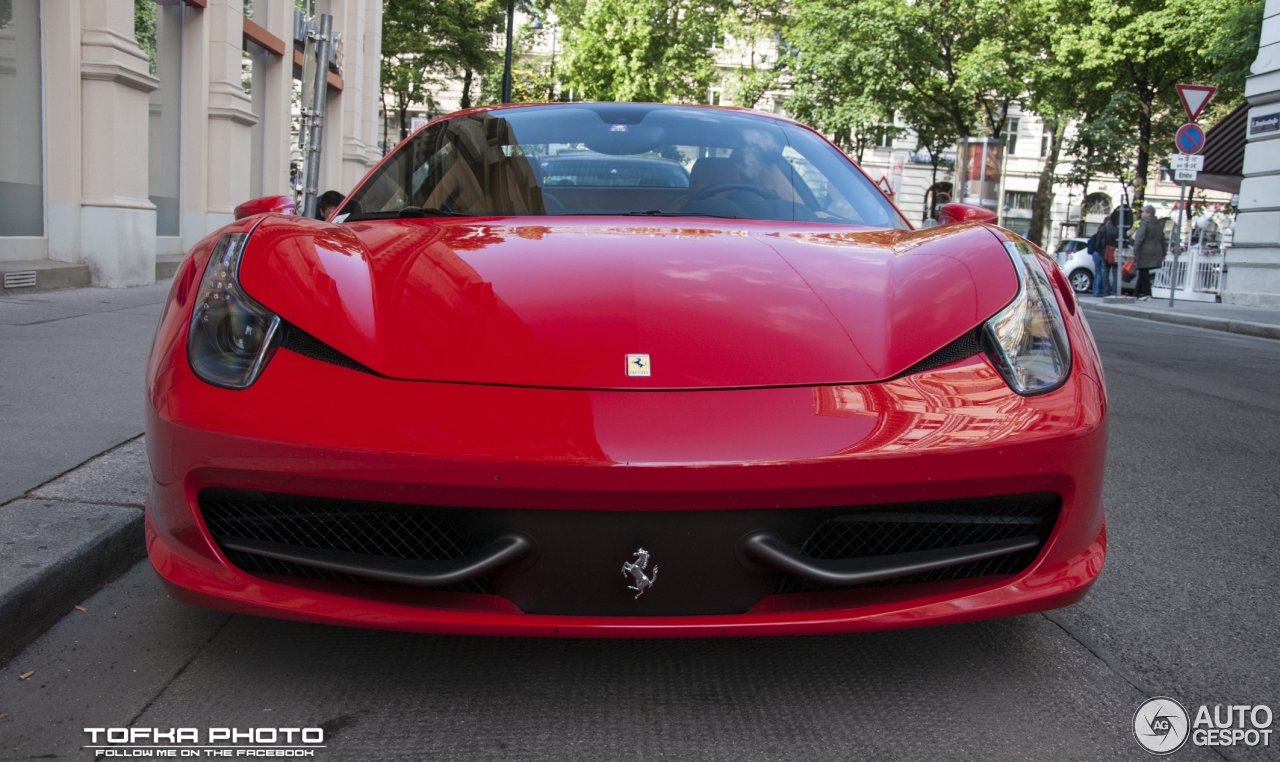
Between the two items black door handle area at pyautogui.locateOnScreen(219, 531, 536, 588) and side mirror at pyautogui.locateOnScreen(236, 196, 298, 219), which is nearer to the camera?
black door handle area at pyautogui.locateOnScreen(219, 531, 536, 588)

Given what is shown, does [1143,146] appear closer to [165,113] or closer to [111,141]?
[165,113]

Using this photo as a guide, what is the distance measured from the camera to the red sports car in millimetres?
1786

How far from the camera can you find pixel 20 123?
9.26m

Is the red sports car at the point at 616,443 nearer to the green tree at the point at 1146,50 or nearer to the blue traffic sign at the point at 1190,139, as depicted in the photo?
the blue traffic sign at the point at 1190,139

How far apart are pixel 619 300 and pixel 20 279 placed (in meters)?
8.01

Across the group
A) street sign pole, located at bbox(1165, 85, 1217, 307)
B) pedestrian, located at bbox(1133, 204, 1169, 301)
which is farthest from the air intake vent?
pedestrian, located at bbox(1133, 204, 1169, 301)

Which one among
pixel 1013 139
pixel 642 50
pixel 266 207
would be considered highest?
pixel 642 50

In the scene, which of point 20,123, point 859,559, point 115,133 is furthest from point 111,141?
point 859,559

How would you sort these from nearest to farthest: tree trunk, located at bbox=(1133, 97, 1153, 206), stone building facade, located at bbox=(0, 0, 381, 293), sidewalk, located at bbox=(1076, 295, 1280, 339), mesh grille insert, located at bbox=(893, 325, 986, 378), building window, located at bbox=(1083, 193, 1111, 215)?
mesh grille insert, located at bbox=(893, 325, 986, 378) → stone building facade, located at bbox=(0, 0, 381, 293) → sidewalk, located at bbox=(1076, 295, 1280, 339) → tree trunk, located at bbox=(1133, 97, 1153, 206) → building window, located at bbox=(1083, 193, 1111, 215)

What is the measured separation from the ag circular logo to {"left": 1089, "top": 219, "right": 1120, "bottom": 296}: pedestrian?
21740 millimetres

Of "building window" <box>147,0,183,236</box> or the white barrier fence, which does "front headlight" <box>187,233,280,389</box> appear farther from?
the white barrier fence

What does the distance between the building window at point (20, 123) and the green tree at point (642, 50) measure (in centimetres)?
3033

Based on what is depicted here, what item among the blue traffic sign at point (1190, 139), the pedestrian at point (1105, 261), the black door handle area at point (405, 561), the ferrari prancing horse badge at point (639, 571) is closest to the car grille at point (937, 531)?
the ferrari prancing horse badge at point (639, 571)

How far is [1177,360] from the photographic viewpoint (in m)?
Result: 8.97
